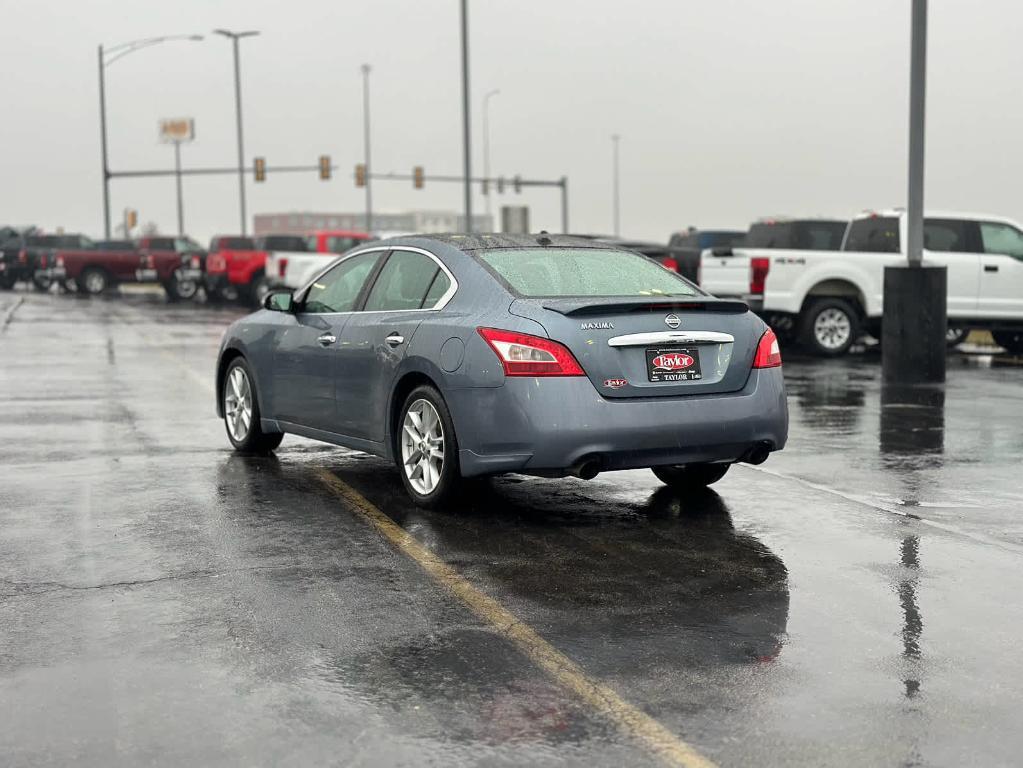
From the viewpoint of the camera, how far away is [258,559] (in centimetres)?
716

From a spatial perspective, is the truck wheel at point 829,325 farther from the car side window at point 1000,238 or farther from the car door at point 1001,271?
the car side window at point 1000,238

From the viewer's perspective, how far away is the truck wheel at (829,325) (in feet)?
71.6

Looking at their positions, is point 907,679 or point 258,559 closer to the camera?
point 907,679

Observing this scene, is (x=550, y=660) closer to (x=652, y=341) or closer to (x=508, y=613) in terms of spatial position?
(x=508, y=613)

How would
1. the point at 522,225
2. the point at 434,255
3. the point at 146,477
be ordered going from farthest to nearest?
1. the point at 522,225
2. the point at 146,477
3. the point at 434,255

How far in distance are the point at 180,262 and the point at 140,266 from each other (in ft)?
5.97

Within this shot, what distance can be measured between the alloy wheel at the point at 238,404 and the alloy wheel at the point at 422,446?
2536 millimetres

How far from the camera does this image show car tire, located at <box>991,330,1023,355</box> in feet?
77.3

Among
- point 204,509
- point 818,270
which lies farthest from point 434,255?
point 818,270

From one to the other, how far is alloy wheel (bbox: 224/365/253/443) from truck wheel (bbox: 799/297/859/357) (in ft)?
40.4

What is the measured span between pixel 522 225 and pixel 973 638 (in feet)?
114

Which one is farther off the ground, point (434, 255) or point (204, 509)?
point (434, 255)

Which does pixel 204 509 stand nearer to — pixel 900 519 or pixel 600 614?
pixel 600 614

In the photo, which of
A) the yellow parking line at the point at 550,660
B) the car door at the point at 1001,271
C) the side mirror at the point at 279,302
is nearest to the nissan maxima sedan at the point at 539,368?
the side mirror at the point at 279,302
